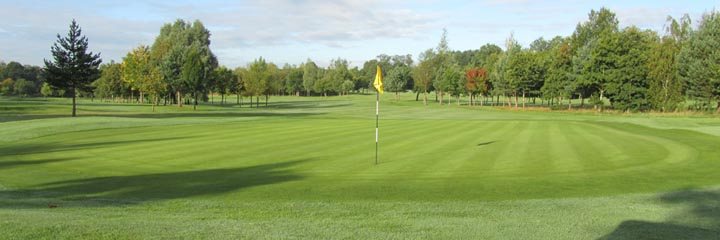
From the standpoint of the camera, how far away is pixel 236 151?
20953 millimetres

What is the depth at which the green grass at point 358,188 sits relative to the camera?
738 cm

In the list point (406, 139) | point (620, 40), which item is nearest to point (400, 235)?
point (406, 139)

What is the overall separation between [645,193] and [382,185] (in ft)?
22.0

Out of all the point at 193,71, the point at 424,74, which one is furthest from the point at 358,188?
the point at 424,74

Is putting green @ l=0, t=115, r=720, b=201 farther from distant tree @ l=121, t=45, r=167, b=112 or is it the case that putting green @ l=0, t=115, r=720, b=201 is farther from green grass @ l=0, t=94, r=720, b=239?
distant tree @ l=121, t=45, r=167, b=112

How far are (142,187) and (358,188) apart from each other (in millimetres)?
6025

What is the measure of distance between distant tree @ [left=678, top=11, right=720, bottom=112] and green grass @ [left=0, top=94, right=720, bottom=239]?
1613 inches

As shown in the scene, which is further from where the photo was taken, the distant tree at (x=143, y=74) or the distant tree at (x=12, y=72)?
the distant tree at (x=12, y=72)

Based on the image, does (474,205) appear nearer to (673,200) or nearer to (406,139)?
(673,200)

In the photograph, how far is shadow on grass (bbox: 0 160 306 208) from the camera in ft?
35.9

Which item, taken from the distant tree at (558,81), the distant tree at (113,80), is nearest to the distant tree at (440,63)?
the distant tree at (558,81)

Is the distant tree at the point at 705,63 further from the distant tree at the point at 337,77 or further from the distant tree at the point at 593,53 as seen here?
the distant tree at the point at 337,77

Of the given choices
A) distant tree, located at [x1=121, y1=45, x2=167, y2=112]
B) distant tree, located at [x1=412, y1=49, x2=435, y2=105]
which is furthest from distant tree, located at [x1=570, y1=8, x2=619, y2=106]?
distant tree, located at [x1=121, y1=45, x2=167, y2=112]

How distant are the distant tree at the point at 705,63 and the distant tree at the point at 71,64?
74.3m
